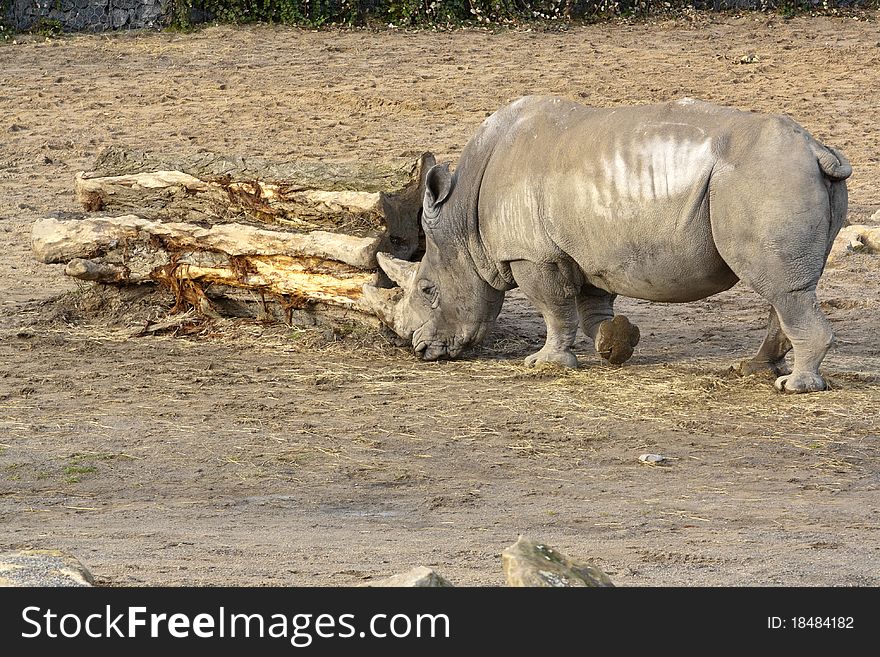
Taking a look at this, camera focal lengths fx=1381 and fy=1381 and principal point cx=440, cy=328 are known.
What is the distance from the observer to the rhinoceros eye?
8.95 meters

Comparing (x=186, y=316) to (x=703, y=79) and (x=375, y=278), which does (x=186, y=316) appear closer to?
(x=375, y=278)

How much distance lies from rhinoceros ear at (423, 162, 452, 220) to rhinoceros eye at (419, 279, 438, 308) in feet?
1.39

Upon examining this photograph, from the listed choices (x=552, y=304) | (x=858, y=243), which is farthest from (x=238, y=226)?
(x=858, y=243)

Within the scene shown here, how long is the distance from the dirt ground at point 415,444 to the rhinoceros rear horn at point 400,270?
0.53 m

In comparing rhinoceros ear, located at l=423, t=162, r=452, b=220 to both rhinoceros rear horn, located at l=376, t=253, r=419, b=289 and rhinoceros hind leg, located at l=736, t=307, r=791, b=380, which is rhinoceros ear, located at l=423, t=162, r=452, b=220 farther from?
rhinoceros hind leg, located at l=736, t=307, r=791, b=380

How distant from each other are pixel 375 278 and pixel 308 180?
91 cm

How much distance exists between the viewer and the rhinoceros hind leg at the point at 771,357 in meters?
8.11

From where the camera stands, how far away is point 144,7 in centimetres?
1955

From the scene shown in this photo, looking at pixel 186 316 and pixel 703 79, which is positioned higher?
pixel 703 79

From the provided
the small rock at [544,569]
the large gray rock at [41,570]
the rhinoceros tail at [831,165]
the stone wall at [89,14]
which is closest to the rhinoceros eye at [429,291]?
the rhinoceros tail at [831,165]

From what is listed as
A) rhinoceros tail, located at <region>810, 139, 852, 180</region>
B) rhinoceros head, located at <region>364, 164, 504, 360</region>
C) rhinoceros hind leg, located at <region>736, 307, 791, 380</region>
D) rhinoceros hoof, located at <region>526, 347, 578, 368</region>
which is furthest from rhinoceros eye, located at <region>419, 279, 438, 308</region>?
rhinoceros tail, located at <region>810, 139, 852, 180</region>
